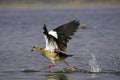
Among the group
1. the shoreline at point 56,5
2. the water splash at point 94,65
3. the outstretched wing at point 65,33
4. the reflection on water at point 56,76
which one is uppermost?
the shoreline at point 56,5

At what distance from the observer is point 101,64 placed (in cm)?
1756

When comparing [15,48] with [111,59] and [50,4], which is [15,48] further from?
[50,4]

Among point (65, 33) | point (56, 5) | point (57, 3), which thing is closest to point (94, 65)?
point (65, 33)

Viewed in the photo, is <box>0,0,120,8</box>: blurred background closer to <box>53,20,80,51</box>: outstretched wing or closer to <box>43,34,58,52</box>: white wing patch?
<box>43,34,58,52</box>: white wing patch

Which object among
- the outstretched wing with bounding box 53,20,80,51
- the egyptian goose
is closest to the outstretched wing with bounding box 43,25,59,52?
the egyptian goose

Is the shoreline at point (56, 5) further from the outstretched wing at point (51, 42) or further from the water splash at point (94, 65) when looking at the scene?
the outstretched wing at point (51, 42)

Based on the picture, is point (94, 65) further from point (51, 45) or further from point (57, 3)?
point (57, 3)

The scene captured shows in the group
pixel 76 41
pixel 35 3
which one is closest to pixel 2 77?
pixel 76 41

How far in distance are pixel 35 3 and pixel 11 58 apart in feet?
226

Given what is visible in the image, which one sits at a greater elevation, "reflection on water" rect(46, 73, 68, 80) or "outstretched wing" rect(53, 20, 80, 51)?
"outstretched wing" rect(53, 20, 80, 51)

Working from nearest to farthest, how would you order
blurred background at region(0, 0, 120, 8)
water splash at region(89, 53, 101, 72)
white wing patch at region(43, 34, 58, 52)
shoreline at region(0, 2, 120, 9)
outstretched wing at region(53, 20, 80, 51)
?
white wing patch at region(43, 34, 58, 52) < outstretched wing at region(53, 20, 80, 51) < water splash at region(89, 53, 101, 72) < blurred background at region(0, 0, 120, 8) < shoreline at region(0, 2, 120, 9)

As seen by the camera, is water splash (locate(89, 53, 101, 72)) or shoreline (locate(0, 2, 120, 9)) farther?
shoreline (locate(0, 2, 120, 9))

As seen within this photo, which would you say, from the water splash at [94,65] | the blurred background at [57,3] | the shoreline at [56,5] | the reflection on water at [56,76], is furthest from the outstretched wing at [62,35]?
the shoreline at [56,5]

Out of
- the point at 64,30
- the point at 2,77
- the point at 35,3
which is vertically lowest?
the point at 2,77
